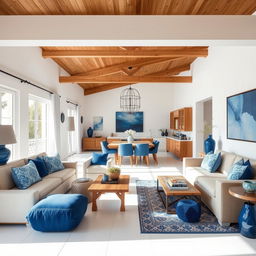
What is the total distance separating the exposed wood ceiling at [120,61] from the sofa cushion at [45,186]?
324 centimetres

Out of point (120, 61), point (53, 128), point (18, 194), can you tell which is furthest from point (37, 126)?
point (120, 61)

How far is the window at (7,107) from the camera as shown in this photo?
414 centimetres

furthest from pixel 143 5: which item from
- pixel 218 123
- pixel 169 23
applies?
pixel 218 123

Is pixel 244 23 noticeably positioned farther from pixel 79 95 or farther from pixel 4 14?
pixel 79 95

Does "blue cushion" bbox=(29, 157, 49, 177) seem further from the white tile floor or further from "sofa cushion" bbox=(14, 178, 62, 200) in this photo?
the white tile floor

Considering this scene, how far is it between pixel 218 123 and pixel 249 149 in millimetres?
1682

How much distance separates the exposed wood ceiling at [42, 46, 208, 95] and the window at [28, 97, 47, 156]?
129cm

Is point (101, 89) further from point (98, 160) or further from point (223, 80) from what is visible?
point (223, 80)

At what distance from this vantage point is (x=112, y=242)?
2.53 m

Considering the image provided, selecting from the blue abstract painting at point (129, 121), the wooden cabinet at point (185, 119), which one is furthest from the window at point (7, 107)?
the blue abstract painting at point (129, 121)

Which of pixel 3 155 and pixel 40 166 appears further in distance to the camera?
pixel 40 166

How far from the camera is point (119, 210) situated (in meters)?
3.45

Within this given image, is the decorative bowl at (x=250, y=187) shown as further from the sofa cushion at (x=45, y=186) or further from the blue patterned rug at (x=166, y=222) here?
the sofa cushion at (x=45, y=186)

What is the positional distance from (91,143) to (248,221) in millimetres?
8591
